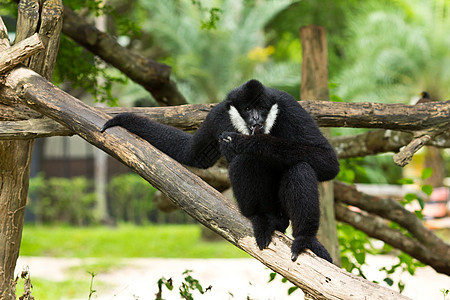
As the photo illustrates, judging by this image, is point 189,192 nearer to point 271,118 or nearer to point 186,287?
point 271,118

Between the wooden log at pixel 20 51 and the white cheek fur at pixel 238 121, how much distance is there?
5.77ft

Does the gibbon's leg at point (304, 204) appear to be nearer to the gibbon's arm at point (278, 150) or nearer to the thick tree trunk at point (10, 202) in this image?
the gibbon's arm at point (278, 150)

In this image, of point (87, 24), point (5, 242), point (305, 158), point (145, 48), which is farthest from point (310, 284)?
point (145, 48)

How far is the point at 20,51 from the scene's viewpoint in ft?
13.4

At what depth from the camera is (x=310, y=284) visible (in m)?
3.19

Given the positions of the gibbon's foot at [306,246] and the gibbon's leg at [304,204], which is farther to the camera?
the gibbon's leg at [304,204]

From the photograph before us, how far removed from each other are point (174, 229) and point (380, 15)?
1034 centimetres

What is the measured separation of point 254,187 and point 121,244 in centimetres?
975

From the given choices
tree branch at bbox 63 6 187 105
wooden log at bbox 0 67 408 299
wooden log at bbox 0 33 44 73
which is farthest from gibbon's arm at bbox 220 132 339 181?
tree branch at bbox 63 6 187 105

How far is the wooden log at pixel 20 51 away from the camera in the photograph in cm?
407

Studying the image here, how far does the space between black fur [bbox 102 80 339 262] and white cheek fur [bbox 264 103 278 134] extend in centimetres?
4

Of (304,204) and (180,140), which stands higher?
(180,140)

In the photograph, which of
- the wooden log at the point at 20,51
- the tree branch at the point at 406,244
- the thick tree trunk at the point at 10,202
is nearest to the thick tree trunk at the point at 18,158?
the thick tree trunk at the point at 10,202

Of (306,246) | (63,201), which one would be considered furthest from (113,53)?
(63,201)
